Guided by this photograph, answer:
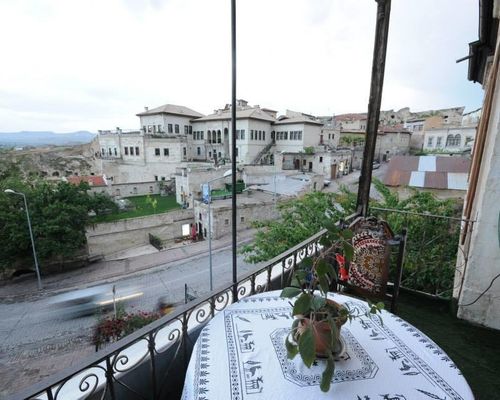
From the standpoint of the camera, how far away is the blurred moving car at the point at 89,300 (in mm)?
11680

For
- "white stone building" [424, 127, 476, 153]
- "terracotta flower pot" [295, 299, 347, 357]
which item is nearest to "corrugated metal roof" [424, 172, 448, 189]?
"terracotta flower pot" [295, 299, 347, 357]

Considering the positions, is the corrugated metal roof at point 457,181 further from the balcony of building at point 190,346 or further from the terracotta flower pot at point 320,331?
the terracotta flower pot at point 320,331

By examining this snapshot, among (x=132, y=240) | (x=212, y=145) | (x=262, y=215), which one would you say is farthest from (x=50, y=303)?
(x=212, y=145)

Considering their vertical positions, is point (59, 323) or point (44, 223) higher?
point (44, 223)

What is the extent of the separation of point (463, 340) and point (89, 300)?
14505 millimetres

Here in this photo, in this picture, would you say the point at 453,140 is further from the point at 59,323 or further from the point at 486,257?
the point at 59,323

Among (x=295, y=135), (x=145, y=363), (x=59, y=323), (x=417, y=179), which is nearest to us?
(x=145, y=363)

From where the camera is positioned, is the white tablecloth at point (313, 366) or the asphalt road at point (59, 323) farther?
the asphalt road at point (59, 323)

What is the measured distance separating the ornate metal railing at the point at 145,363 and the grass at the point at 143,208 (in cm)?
1858

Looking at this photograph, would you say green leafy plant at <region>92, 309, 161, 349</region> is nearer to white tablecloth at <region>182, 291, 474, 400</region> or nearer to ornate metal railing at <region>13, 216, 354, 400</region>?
ornate metal railing at <region>13, 216, 354, 400</region>

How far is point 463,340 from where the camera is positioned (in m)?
2.77

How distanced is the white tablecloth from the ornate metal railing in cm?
29

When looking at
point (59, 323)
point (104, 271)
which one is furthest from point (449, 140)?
point (59, 323)

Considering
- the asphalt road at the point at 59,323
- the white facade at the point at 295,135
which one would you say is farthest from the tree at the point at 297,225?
the white facade at the point at 295,135
